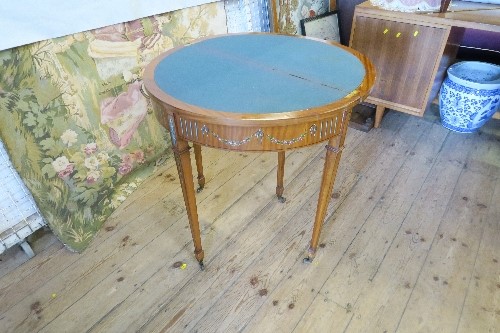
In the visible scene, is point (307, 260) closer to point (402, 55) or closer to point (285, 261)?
point (285, 261)

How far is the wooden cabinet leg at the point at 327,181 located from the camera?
109 centimetres

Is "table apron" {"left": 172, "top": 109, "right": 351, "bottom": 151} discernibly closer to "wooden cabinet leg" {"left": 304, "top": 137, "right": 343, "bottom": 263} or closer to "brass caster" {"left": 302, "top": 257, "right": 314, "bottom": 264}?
"wooden cabinet leg" {"left": 304, "top": 137, "right": 343, "bottom": 263}

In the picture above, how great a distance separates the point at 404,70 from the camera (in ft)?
6.70

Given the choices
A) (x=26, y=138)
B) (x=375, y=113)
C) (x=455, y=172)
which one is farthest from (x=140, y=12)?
(x=455, y=172)

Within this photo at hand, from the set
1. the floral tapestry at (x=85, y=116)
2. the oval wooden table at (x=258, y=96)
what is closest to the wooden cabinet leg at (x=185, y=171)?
the oval wooden table at (x=258, y=96)

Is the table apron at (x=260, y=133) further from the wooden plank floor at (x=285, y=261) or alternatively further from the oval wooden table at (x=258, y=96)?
the wooden plank floor at (x=285, y=261)

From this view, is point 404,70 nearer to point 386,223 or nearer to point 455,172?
point 455,172

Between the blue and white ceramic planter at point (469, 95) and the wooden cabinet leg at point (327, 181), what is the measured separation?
1.38 meters

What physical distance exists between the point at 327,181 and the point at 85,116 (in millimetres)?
1099

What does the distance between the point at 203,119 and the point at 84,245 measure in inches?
38.9

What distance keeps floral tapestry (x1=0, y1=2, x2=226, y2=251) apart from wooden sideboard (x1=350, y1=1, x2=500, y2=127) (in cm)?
91

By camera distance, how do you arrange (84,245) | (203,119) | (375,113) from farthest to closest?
1. (375,113)
2. (84,245)
3. (203,119)

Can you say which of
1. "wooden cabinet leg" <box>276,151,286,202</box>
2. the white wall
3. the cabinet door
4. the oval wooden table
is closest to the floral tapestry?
the white wall

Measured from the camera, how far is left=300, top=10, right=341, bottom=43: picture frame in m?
2.49
